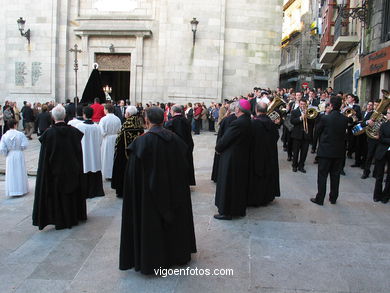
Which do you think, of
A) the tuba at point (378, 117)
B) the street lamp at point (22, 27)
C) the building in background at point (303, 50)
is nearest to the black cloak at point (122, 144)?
the tuba at point (378, 117)

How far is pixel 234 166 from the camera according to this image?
599 centimetres

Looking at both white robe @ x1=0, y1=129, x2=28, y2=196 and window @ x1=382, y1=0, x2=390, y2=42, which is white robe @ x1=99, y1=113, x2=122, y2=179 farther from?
window @ x1=382, y1=0, x2=390, y2=42

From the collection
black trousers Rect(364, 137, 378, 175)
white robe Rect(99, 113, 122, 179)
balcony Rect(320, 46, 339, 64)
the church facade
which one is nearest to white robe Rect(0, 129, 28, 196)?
white robe Rect(99, 113, 122, 179)

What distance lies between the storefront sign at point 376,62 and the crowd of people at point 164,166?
2542 mm

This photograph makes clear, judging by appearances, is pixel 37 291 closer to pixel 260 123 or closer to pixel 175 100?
pixel 260 123

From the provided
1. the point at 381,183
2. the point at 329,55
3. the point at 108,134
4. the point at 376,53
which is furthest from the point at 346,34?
the point at 108,134

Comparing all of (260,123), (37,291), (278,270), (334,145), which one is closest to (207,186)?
(260,123)

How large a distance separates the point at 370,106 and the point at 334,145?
4.25 m

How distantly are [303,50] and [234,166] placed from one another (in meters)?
38.6

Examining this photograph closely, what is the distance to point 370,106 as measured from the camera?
1042 cm

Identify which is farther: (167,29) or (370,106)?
(167,29)

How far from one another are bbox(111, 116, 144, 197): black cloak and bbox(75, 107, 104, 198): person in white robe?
35 cm

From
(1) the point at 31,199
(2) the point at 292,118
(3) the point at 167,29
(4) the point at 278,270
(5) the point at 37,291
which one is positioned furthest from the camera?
(3) the point at 167,29

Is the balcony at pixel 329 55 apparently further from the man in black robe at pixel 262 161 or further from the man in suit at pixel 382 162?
the man in black robe at pixel 262 161
